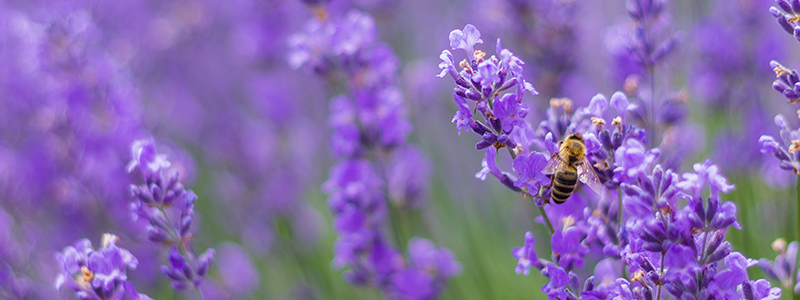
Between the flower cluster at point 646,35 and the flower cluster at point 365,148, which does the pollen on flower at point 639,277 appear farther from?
the flower cluster at point 365,148

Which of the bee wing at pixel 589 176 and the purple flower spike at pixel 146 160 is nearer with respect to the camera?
the bee wing at pixel 589 176

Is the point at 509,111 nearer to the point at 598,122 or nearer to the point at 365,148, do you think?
the point at 598,122

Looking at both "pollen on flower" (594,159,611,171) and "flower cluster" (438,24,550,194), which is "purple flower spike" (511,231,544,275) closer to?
"flower cluster" (438,24,550,194)

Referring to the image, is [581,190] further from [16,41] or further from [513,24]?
[16,41]

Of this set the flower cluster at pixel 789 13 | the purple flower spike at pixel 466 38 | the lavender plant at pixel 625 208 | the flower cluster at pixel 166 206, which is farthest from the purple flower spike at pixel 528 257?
the flower cluster at pixel 166 206

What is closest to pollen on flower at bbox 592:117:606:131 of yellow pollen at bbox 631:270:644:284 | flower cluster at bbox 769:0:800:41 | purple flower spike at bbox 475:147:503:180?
purple flower spike at bbox 475:147:503:180

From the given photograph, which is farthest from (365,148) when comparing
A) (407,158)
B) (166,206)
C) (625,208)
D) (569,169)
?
(625,208)

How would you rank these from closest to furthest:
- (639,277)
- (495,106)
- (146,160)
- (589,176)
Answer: (639,277), (495,106), (589,176), (146,160)
